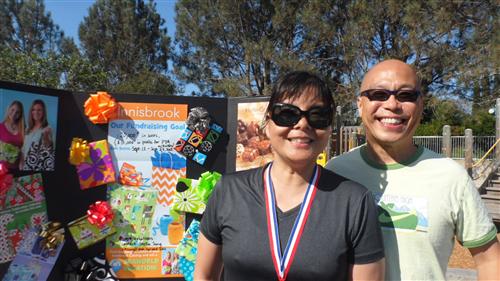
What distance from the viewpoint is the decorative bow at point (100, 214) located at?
2.97 metres

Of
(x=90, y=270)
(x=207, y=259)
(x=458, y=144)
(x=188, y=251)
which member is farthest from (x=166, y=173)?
(x=458, y=144)

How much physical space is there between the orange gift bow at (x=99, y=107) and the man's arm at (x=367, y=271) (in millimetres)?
2135

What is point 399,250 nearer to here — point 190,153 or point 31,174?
point 190,153

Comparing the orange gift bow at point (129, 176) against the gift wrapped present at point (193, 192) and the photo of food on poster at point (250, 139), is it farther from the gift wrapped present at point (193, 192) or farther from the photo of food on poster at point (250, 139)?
the photo of food on poster at point (250, 139)

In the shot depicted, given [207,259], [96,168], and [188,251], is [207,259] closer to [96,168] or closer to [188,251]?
[188,251]

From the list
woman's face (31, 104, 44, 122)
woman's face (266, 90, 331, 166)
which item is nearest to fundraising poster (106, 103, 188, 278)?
woman's face (31, 104, 44, 122)

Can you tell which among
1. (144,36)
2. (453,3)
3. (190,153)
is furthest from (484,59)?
(144,36)

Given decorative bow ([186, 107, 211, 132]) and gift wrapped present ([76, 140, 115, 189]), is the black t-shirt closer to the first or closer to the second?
decorative bow ([186, 107, 211, 132])

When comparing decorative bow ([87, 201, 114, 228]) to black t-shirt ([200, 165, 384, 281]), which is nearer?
black t-shirt ([200, 165, 384, 281])

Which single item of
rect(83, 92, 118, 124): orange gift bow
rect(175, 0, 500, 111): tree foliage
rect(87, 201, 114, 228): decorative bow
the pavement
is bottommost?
the pavement

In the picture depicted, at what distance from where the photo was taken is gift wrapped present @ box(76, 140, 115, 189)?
2.98m

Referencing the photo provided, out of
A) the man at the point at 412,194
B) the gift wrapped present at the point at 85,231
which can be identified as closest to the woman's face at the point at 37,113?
the gift wrapped present at the point at 85,231

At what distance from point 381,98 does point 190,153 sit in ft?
5.84

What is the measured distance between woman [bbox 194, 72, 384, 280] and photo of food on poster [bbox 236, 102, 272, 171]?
1434mm
